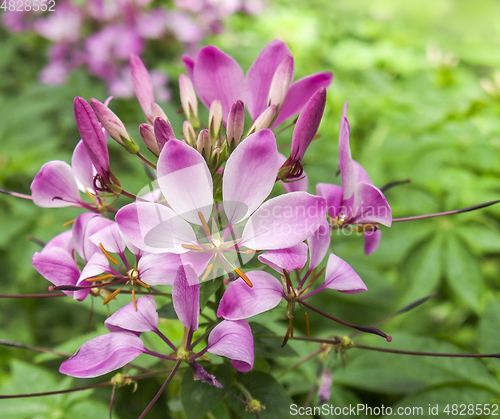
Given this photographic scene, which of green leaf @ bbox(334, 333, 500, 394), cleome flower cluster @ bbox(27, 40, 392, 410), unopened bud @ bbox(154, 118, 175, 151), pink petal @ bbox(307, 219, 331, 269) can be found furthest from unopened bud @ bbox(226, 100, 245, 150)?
green leaf @ bbox(334, 333, 500, 394)

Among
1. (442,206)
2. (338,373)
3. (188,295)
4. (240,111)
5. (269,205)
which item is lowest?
(338,373)

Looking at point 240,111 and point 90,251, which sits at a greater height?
point 240,111

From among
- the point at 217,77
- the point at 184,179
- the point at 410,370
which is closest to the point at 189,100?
the point at 217,77

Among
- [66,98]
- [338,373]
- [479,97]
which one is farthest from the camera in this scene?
[66,98]

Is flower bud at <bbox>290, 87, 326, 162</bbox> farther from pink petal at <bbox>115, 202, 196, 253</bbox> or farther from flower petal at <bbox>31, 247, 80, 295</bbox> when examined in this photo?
flower petal at <bbox>31, 247, 80, 295</bbox>

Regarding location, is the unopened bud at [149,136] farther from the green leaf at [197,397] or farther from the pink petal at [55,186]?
the green leaf at [197,397]

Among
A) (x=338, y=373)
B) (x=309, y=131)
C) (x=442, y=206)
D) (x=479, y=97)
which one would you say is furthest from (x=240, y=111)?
(x=479, y=97)

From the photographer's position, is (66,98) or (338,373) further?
(66,98)

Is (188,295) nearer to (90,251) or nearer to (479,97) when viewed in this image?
(90,251)
